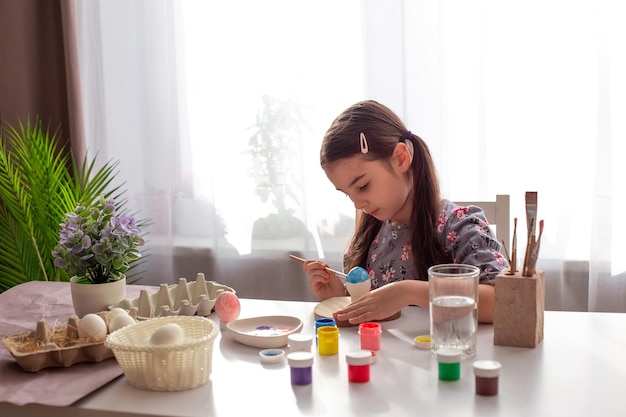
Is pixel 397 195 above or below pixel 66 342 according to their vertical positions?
above

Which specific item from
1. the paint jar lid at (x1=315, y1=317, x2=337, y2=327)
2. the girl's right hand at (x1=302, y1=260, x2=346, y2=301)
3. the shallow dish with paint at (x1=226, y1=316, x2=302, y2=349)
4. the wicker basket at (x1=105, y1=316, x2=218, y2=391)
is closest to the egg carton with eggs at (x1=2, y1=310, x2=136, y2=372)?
the wicker basket at (x1=105, y1=316, x2=218, y2=391)

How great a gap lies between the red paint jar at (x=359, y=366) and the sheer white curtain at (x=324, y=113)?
1.57 m

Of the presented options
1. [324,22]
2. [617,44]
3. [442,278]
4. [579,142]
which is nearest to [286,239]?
[324,22]

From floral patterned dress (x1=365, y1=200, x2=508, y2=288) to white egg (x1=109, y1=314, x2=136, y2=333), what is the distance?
28.6 inches

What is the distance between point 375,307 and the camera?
4.79 ft

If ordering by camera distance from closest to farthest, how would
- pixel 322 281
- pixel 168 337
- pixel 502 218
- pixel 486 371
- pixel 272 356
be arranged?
pixel 486 371
pixel 168 337
pixel 272 356
pixel 322 281
pixel 502 218

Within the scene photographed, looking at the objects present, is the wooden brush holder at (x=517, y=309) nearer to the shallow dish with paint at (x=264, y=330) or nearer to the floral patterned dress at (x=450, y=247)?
the floral patterned dress at (x=450, y=247)

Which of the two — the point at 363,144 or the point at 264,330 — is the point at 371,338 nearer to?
the point at 264,330

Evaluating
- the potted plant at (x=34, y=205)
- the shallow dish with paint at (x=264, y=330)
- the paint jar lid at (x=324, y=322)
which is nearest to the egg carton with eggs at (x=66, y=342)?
the shallow dish with paint at (x=264, y=330)

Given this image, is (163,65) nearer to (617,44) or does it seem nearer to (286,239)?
(286,239)

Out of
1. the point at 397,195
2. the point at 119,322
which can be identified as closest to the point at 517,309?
the point at 397,195

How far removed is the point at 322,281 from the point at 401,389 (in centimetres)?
65

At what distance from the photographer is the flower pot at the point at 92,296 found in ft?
5.07

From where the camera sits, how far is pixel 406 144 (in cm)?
179
